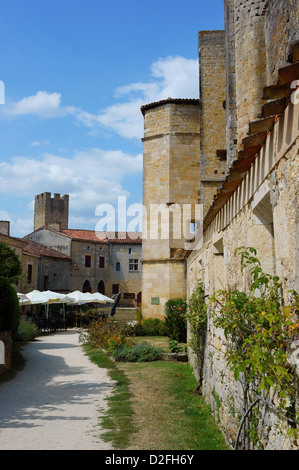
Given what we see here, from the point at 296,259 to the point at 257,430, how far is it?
189cm

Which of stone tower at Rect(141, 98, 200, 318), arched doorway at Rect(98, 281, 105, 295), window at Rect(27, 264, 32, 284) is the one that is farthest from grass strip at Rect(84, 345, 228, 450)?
arched doorway at Rect(98, 281, 105, 295)

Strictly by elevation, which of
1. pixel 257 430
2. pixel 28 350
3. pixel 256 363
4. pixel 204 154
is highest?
pixel 204 154

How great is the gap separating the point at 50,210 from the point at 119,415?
46.7 meters

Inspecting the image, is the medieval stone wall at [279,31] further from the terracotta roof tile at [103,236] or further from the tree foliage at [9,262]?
the terracotta roof tile at [103,236]

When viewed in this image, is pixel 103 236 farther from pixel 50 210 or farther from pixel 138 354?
pixel 138 354

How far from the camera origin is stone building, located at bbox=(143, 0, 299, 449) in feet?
8.87

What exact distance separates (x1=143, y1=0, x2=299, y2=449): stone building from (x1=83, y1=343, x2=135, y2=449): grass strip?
1.25 meters

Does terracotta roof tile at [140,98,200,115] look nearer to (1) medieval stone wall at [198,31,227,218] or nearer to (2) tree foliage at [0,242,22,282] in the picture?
(1) medieval stone wall at [198,31,227,218]

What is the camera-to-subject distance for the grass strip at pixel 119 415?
17.2 feet
